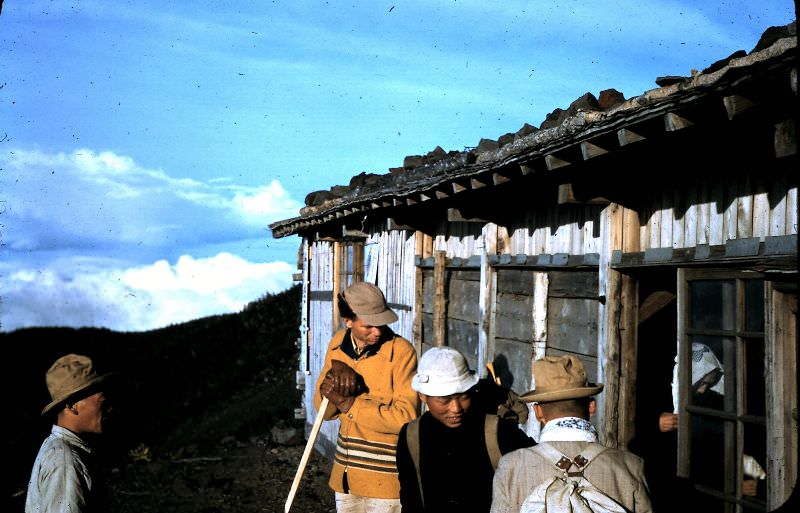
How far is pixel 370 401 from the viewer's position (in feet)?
15.6

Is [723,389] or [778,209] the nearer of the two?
[778,209]

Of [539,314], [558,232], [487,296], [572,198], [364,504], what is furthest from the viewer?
[487,296]

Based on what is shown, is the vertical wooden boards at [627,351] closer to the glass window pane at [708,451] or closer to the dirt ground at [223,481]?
the glass window pane at [708,451]

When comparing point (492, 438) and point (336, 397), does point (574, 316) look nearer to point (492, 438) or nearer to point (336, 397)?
point (336, 397)

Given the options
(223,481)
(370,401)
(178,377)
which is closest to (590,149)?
(370,401)

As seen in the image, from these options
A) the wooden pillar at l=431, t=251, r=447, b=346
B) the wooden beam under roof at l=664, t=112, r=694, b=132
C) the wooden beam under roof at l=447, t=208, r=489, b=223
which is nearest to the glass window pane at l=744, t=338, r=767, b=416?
the wooden beam under roof at l=664, t=112, r=694, b=132

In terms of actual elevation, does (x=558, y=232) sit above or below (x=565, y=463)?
above

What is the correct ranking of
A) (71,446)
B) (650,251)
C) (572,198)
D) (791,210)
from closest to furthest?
1. (71,446)
2. (791,210)
3. (650,251)
4. (572,198)

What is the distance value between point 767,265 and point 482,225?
11.4 ft

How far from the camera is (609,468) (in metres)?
2.85

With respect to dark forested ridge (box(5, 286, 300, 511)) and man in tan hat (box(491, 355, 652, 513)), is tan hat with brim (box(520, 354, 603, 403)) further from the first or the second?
dark forested ridge (box(5, 286, 300, 511))

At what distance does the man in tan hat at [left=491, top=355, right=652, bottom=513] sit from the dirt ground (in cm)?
656

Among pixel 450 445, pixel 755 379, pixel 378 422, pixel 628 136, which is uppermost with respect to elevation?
pixel 628 136

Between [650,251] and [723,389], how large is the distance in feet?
3.02
